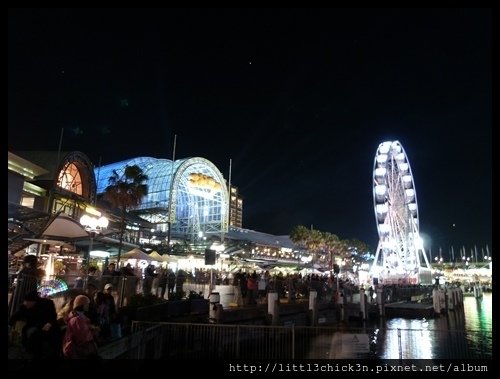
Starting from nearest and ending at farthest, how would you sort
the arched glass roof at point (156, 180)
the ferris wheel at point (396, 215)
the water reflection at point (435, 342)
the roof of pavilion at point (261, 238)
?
the water reflection at point (435, 342) → the arched glass roof at point (156, 180) → the ferris wheel at point (396, 215) → the roof of pavilion at point (261, 238)

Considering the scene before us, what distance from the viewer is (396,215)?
211 feet

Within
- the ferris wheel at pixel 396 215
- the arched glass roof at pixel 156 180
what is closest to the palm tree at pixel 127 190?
the arched glass roof at pixel 156 180

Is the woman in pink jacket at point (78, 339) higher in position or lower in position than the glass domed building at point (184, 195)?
lower

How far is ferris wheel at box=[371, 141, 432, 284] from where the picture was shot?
60.9 metres

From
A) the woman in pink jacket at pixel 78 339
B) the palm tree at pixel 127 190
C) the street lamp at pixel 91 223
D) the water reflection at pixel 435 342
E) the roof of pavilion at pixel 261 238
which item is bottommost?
the water reflection at pixel 435 342

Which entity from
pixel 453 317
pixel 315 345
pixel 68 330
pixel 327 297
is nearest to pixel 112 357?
pixel 68 330

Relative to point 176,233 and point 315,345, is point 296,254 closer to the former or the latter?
point 176,233

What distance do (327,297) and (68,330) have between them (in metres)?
28.6

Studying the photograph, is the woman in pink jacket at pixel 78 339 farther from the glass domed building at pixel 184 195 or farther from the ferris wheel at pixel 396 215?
the ferris wheel at pixel 396 215

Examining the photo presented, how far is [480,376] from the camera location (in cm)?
1002

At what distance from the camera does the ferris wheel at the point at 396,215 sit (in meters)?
60.9

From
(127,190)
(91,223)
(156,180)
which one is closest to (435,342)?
(91,223)

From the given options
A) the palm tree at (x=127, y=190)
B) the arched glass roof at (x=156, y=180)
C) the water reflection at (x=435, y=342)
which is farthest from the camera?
the arched glass roof at (x=156, y=180)

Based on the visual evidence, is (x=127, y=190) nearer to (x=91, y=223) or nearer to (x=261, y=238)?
(x=91, y=223)
